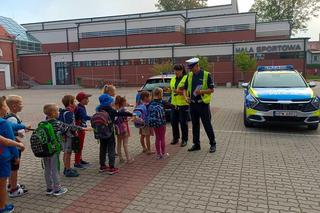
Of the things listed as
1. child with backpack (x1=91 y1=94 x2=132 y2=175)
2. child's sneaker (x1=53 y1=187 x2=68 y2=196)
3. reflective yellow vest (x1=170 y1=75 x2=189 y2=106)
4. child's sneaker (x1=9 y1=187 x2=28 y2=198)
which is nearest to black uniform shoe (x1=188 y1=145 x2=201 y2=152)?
reflective yellow vest (x1=170 y1=75 x2=189 y2=106)

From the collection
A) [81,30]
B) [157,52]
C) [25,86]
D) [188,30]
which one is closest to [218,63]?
[157,52]

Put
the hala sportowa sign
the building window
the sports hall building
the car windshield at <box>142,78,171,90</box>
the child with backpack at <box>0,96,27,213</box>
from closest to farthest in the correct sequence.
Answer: the child with backpack at <box>0,96,27,213</box>, the car windshield at <box>142,78,171,90</box>, the hala sportowa sign, the sports hall building, the building window

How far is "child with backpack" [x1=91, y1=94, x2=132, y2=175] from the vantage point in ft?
16.7

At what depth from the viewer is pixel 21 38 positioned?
49.1 meters

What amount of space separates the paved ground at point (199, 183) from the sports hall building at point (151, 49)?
33285 millimetres

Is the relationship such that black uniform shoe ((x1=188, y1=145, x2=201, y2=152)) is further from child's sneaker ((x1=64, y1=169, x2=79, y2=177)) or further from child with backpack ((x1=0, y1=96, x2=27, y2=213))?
child with backpack ((x1=0, y1=96, x2=27, y2=213))

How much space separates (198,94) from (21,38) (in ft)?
162

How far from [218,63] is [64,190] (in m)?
36.8

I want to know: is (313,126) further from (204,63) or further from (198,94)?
(204,63)

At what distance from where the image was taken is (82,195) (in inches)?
175

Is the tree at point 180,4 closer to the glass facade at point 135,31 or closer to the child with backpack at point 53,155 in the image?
the glass facade at point 135,31

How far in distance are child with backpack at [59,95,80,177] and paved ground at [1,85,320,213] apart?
0.68ft

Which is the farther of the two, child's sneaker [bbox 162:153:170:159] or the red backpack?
child's sneaker [bbox 162:153:170:159]

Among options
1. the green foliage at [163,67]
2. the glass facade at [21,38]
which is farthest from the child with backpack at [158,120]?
the glass facade at [21,38]
